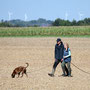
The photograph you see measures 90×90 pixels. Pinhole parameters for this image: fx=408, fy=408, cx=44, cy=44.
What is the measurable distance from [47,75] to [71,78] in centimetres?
145

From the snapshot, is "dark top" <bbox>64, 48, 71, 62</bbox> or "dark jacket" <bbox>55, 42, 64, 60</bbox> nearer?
"dark jacket" <bbox>55, 42, 64, 60</bbox>

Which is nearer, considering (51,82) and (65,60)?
(51,82)

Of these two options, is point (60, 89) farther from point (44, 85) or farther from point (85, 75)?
point (85, 75)

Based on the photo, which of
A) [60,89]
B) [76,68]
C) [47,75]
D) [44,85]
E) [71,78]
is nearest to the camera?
[60,89]

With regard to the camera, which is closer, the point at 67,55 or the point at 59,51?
the point at 59,51

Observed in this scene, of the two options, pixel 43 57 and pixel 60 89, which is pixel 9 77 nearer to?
pixel 60 89

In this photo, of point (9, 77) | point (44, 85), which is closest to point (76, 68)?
point (9, 77)

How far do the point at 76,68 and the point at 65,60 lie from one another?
133 inches

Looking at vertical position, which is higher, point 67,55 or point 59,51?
point 59,51

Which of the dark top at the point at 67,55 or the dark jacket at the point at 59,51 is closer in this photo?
the dark jacket at the point at 59,51

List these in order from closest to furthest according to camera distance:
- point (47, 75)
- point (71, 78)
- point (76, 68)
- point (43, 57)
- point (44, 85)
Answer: point (44, 85)
point (71, 78)
point (47, 75)
point (76, 68)
point (43, 57)

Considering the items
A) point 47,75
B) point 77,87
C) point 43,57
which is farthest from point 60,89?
point 43,57

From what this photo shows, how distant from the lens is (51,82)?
14891 millimetres

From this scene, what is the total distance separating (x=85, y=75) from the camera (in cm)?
1730
